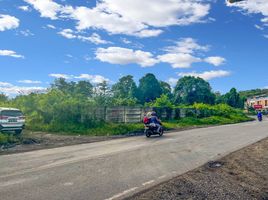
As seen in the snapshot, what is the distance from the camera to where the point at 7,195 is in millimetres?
6941

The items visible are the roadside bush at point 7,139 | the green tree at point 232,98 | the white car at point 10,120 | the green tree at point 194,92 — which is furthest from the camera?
the green tree at point 232,98

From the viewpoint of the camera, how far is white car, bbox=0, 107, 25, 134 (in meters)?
20.4

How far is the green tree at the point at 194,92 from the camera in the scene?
309 feet

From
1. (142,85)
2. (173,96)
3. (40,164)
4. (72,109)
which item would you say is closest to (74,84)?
(142,85)

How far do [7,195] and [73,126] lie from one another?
19.1 metres

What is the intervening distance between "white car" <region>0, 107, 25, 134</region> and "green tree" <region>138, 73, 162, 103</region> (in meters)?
69.1

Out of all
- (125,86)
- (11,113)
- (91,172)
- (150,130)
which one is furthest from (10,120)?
(125,86)

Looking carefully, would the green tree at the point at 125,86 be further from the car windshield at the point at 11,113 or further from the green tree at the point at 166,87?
the car windshield at the point at 11,113

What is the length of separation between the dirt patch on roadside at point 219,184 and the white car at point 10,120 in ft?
44.9

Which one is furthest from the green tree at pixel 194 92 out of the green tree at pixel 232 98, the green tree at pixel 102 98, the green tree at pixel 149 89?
the green tree at pixel 102 98

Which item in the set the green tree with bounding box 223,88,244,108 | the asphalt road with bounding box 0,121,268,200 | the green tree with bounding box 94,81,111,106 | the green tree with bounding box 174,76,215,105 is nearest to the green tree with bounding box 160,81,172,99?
the green tree with bounding box 174,76,215,105

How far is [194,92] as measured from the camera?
94.8 meters

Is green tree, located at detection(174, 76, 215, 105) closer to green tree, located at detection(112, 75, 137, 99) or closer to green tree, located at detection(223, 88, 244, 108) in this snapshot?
green tree, located at detection(112, 75, 137, 99)

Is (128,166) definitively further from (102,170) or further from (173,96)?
A: (173,96)
